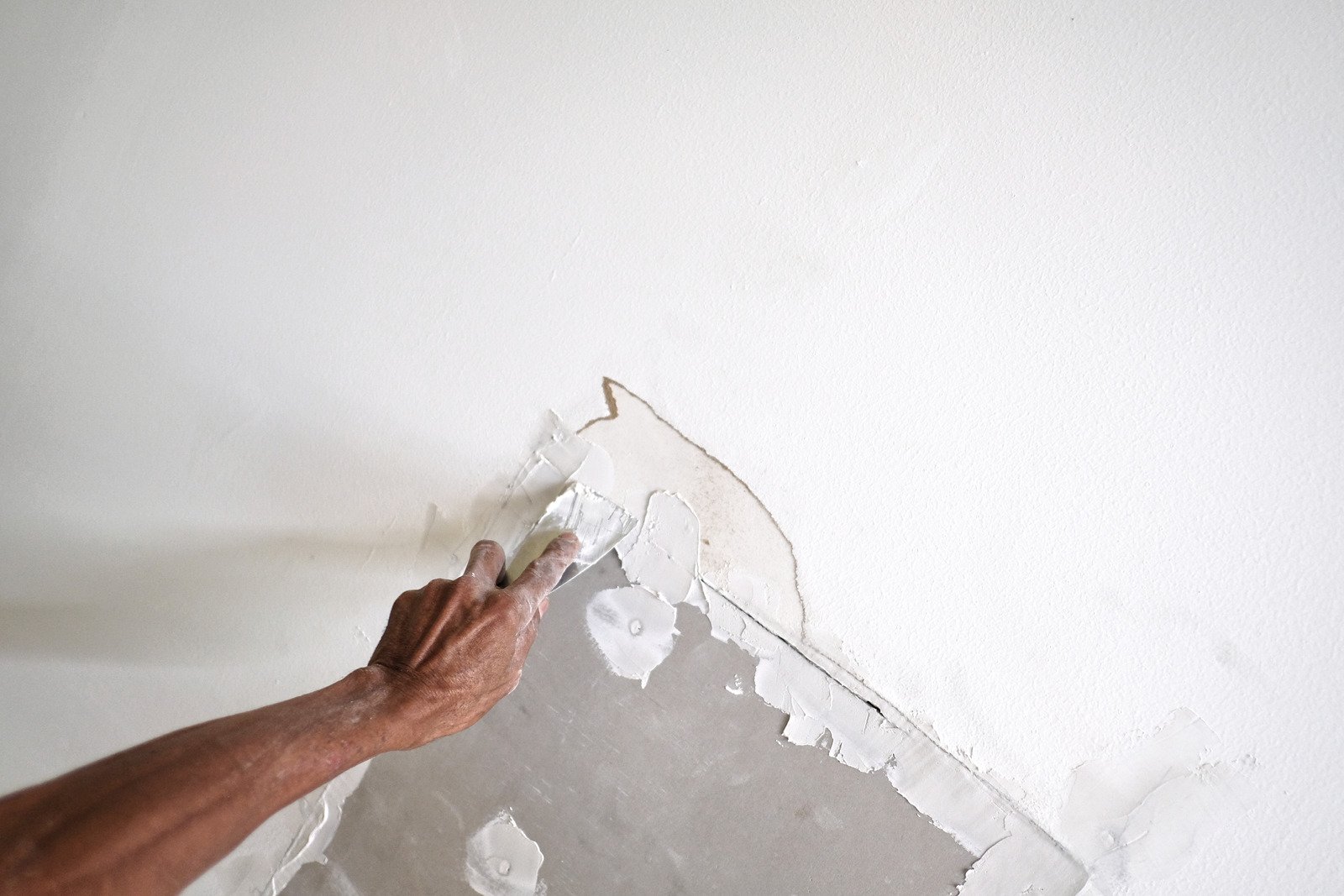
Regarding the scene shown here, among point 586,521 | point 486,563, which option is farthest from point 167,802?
point 586,521

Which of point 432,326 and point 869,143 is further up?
point 869,143

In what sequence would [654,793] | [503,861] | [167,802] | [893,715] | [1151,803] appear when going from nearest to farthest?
[167,802] → [1151,803] → [893,715] → [654,793] → [503,861]

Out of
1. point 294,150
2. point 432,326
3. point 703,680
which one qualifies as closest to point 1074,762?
point 703,680

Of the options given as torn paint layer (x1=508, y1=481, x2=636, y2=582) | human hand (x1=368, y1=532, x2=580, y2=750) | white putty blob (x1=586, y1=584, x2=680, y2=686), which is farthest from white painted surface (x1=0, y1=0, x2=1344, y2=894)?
human hand (x1=368, y1=532, x2=580, y2=750)

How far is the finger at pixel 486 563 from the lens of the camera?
3.60 feet

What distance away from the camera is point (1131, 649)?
1005 mm

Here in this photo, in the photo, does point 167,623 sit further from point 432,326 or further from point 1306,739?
point 1306,739

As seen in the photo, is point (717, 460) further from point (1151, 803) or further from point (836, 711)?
point (1151, 803)

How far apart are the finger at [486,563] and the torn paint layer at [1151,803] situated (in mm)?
883

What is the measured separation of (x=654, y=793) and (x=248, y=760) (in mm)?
725

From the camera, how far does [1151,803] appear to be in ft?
3.35

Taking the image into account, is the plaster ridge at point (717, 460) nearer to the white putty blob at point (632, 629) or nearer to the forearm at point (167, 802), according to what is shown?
the white putty blob at point (632, 629)

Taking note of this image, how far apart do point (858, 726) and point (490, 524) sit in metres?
0.69

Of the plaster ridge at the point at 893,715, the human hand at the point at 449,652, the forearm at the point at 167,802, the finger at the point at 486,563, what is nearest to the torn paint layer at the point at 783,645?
Answer: the plaster ridge at the point at 893,715
